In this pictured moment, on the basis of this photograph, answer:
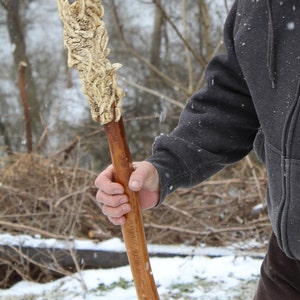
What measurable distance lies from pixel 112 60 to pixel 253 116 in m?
8.06

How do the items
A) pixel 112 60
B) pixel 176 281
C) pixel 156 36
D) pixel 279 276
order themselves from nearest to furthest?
pixel 279 276 → pixel 176 281 → pixel 112 60 → pixel 156 36

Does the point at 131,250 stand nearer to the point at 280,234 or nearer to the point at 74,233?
the point at 280,234

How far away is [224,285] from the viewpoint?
2.90 m

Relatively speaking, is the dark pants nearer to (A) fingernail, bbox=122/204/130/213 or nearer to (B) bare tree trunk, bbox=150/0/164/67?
(A) fingernail, bbox=122/204/130/213

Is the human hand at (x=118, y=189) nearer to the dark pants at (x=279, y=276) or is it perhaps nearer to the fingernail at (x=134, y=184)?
the fingernail at (x=134, y=184)

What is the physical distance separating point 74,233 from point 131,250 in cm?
225

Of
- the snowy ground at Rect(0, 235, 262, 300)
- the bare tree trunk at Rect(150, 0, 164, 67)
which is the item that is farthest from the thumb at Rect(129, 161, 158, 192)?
the bare tree trunk at Rect(150, 0, 164, 67)

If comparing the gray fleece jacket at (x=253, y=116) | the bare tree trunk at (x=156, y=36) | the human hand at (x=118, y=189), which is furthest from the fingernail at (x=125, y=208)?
the bare tree trunk at (x=156, y=36)

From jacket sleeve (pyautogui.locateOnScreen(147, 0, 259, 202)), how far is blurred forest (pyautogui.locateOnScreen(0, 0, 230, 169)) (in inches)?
239

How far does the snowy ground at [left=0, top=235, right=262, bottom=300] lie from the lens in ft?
9.32

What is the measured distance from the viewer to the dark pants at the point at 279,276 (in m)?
1.47

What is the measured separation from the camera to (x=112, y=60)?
948 cm

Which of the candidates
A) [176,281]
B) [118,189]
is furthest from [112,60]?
[118,189]

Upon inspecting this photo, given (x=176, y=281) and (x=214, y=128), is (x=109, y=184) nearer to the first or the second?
(x=214, y=128)
